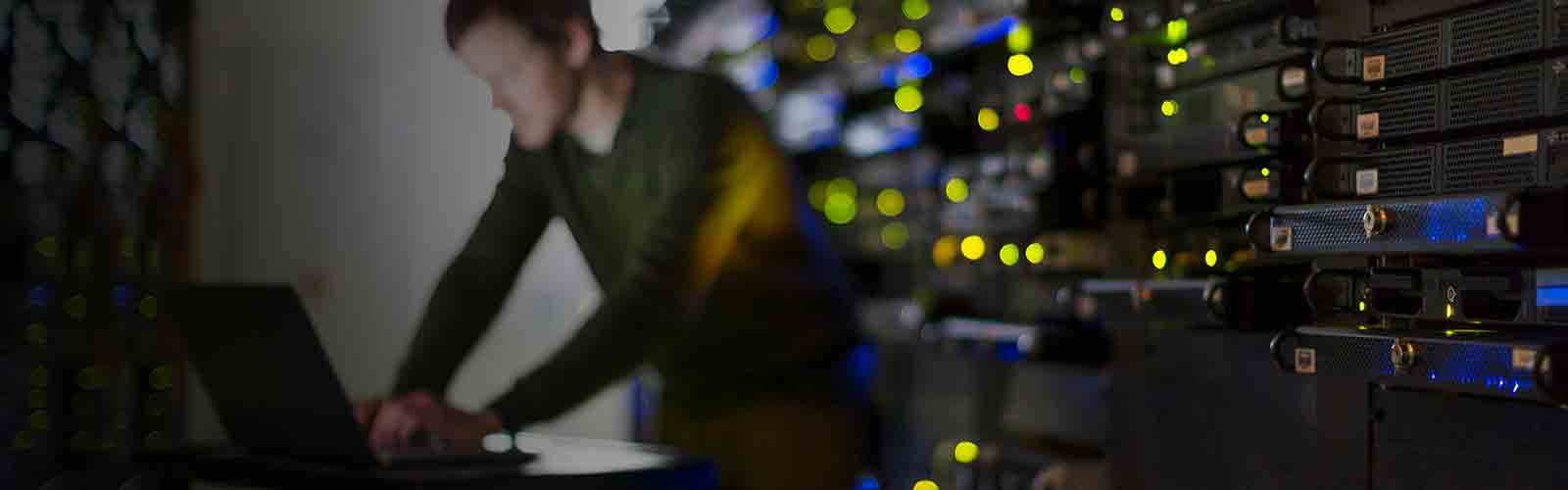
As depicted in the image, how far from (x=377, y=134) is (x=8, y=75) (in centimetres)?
103

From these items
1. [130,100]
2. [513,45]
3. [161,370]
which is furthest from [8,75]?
[513,45]

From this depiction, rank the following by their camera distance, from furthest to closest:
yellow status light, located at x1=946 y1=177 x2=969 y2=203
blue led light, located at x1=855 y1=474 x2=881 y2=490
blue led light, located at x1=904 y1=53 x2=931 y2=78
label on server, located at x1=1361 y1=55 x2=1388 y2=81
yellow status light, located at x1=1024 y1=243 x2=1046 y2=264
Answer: blue led light, located at x1=904 y1=53 x2=931 y2=78, yellow status light, located at x1=946 y1=177 x2=969 y2=203, blue led light, located at x1=855 y1=474 x2=881 y2=490, yellow status light, located at x1=1024 y1=243 x2=1046 y2=264, label on server, located at x1=1361 y1=55 x2=1388 y2=81

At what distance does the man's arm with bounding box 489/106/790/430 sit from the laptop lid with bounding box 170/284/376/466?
17.0 inches

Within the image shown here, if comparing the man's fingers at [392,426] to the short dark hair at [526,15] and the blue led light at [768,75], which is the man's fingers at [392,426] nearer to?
the short dark hair at [526,15]

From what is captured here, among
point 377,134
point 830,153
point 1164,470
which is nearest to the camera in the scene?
point 1164,470

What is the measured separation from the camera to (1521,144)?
2.26 metres

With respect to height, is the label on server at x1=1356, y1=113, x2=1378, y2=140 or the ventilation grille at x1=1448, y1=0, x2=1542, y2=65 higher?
the ventilation grille at x1=1448, y1=0, x2=1542, y2=65

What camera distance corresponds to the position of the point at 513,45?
3090mm

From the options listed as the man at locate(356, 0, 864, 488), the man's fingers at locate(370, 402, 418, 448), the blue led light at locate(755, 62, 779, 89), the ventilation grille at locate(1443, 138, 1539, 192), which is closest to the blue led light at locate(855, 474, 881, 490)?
the man at locate(356, 0, 864, 488)

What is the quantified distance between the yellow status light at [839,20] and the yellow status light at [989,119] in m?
0.90

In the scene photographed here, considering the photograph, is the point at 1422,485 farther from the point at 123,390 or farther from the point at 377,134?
the point at 123,390

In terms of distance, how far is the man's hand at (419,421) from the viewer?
2883 mm

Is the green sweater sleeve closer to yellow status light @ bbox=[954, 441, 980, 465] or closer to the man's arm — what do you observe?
the man's arm

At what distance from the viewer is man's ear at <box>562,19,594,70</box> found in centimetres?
314
